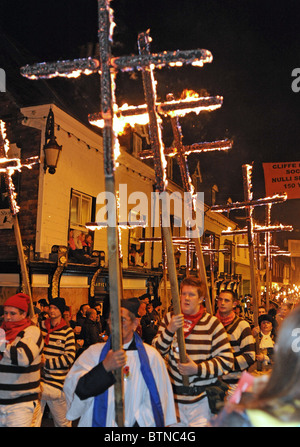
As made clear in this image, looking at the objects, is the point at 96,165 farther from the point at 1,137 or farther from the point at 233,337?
the point at 233,337

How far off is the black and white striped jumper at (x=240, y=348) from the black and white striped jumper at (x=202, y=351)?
3.36 ft

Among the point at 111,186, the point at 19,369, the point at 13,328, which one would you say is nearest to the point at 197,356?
the point at 19,369

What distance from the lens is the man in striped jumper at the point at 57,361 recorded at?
6.39 meters

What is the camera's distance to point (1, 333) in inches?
200

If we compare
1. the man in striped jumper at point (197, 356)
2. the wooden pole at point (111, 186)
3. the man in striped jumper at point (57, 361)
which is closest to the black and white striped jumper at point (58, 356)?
the man in striped jumper at point (57, 361)

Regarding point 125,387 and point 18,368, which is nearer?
point 125,387

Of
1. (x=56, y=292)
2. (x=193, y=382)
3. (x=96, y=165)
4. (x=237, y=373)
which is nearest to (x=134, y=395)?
(x=193, y=382)

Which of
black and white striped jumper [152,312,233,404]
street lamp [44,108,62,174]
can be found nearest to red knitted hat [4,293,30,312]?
black and white striped jumper [152,312,233,404]

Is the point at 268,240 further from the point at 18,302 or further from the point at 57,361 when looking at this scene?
the point at 18,302

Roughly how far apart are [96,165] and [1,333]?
35.9 ft

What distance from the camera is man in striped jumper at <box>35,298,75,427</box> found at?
639cm

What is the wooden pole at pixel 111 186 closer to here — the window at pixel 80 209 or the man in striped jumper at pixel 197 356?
the man in striped jumper at pixel 197 356

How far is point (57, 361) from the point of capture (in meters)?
6.39

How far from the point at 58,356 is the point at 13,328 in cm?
162
